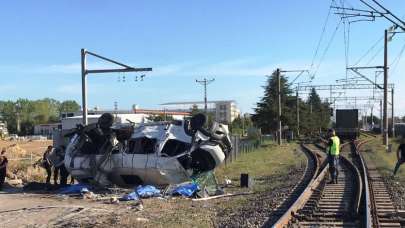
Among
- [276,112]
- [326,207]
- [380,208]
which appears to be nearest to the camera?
[380,208]

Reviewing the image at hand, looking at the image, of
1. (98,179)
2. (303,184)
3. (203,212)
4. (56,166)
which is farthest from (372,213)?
(56,166)

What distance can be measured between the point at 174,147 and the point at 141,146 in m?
1.11

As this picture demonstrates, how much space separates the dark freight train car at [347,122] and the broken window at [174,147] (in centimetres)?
4820

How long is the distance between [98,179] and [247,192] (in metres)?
4.99

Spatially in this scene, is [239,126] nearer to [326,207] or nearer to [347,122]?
[347,122]

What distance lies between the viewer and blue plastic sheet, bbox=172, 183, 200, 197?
17.1 metres

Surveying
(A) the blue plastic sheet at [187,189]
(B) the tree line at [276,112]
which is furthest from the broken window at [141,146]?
(B) the tree line at [276,112]

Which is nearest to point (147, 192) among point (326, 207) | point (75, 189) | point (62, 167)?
point (75, 189)

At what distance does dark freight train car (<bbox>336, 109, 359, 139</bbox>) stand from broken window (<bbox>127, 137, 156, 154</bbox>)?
48.3 m

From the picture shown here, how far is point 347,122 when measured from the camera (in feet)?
215

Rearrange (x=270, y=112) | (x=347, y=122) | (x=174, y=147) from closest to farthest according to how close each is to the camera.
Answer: (x=174, y=147)
(x=347, y=122)
(x=270, y=112)

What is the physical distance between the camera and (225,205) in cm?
1530

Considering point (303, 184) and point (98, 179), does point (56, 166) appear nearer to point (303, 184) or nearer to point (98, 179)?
point (98, 179)

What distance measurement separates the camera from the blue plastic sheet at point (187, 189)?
17094 millimetres
